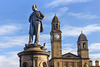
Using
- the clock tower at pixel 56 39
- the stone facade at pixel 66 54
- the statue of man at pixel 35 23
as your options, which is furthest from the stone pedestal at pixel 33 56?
the clock tower at pixel 56 39

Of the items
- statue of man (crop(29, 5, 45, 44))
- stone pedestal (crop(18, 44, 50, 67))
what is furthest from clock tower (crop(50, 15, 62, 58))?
stone pedestal (crop(18, 44, 50, 67))

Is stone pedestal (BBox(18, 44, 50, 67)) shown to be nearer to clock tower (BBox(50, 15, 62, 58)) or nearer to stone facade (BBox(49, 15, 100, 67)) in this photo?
stone facade (BBox(49, 15, 100, 67))

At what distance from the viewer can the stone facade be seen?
70.6 meters

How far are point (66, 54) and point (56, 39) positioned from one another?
7.88m

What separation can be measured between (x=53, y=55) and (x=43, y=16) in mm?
58686

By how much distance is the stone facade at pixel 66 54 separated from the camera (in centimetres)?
7056

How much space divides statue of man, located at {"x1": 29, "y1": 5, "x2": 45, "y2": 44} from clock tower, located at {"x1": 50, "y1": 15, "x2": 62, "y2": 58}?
58.5 metres

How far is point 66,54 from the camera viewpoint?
76.1m

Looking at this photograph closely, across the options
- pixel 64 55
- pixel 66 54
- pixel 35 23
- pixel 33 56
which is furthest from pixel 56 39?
pixel 33 56

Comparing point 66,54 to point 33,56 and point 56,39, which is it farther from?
point 33,56

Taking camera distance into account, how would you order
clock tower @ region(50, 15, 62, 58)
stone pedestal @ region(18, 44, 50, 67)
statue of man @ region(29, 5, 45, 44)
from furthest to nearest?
clock tower @ region(50, 15, 62, 58)
statue of man @ region(29, 5, 45, 44)
stone pedestal @ region(18, 44, 50, 67)

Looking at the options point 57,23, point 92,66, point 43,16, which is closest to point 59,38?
point 57,23

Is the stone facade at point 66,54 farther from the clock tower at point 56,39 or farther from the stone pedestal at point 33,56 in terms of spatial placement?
the stone pedestal at point 33,56

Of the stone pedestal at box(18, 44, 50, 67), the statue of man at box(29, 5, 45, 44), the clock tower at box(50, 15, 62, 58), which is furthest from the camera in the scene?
the clock tower at box(50, 15, 62, 58)
